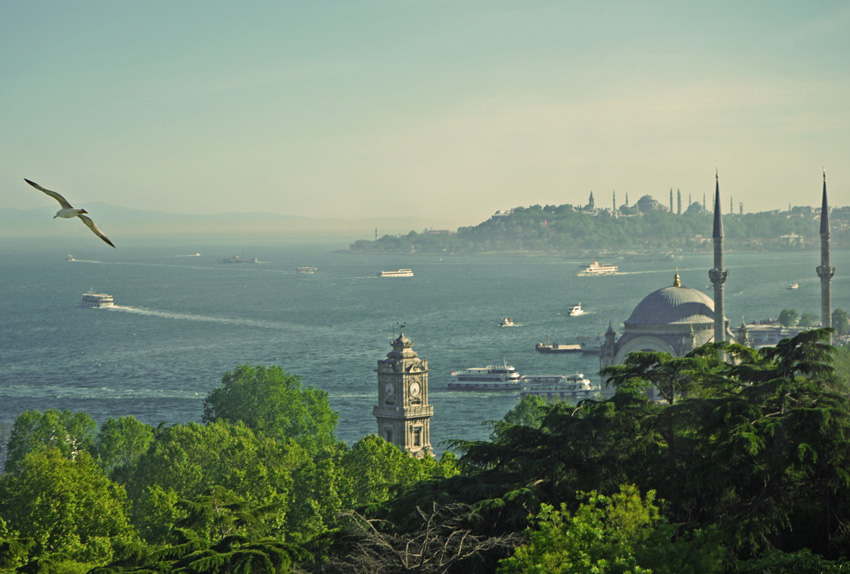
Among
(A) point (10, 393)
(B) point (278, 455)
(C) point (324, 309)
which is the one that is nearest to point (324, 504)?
(B) point (278, 455)

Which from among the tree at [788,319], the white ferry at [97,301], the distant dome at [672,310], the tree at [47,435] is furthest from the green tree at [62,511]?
the white ferry at [97,301]

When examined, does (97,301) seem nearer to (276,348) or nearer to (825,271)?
(276,348)

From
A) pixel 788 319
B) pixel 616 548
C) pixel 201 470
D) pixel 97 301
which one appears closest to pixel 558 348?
pixel 788 319

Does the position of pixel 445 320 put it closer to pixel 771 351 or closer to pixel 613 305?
pixel 613 305

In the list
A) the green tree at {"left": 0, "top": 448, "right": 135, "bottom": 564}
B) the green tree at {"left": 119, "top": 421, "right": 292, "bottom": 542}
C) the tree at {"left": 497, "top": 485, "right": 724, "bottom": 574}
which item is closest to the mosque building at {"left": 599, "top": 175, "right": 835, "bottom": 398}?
the green tree at {"left": 119, "top": 421, "right": 292, "bottom": 542}

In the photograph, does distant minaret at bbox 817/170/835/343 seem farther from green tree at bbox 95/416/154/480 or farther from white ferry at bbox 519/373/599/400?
green tree at bbox 95/416/154/480
